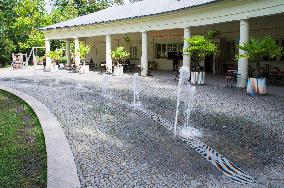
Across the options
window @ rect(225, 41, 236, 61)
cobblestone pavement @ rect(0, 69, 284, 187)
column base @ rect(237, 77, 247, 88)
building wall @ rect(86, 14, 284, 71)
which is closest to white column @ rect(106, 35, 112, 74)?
Answer: building wall @ rect(86, 14, 284, 71)

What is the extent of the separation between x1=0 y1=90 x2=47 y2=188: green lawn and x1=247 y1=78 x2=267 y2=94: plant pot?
9.03 m

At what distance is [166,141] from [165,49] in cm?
2211

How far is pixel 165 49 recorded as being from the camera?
1136 inches

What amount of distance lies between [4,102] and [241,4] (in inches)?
436

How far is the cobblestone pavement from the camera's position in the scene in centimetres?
535

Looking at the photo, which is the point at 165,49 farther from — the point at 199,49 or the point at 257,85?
the point at 257,85

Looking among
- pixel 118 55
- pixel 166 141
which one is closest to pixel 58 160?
pixel 166 141

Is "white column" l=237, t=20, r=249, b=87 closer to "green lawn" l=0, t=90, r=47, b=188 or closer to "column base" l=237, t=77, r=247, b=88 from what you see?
"column base" l=237, t=77, r=247, b=88

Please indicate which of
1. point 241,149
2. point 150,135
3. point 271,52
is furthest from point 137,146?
point 271,52

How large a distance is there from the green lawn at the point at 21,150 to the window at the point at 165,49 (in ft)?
60.2

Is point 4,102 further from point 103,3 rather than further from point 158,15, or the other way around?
point 103,3

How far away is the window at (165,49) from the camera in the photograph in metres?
27.5

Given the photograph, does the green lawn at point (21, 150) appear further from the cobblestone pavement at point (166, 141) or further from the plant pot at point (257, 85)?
the plant pot at point (257, 85)

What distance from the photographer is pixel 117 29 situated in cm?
2495
